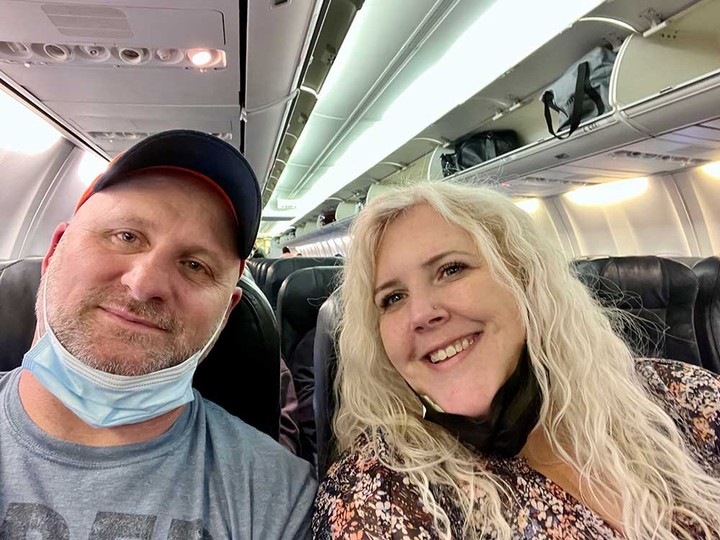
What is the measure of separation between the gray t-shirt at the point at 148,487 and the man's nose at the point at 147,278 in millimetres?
413

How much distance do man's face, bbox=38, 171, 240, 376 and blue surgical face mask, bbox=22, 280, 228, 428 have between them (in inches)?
1.0

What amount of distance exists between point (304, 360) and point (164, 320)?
1965 mm

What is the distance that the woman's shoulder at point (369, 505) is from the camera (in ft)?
3.42

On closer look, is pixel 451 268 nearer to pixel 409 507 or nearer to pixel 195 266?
pixel 409 507

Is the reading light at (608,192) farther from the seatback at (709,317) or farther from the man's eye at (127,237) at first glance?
the man's eye at (127,237)

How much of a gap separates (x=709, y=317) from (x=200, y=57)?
4241 mm

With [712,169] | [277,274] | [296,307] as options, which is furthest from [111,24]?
[712,169]

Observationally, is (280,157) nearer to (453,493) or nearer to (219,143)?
(219,143)

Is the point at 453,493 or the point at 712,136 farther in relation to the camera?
the point at 712,136

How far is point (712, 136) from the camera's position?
347 centimetres

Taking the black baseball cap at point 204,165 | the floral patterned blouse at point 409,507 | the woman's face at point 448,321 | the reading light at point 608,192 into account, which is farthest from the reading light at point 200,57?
the reading light at point 608,192

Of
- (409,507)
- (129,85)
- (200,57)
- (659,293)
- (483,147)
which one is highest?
(129,85)

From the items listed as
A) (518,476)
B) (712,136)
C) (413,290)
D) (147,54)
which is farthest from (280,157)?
(518,476)

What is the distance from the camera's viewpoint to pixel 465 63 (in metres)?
4.57
